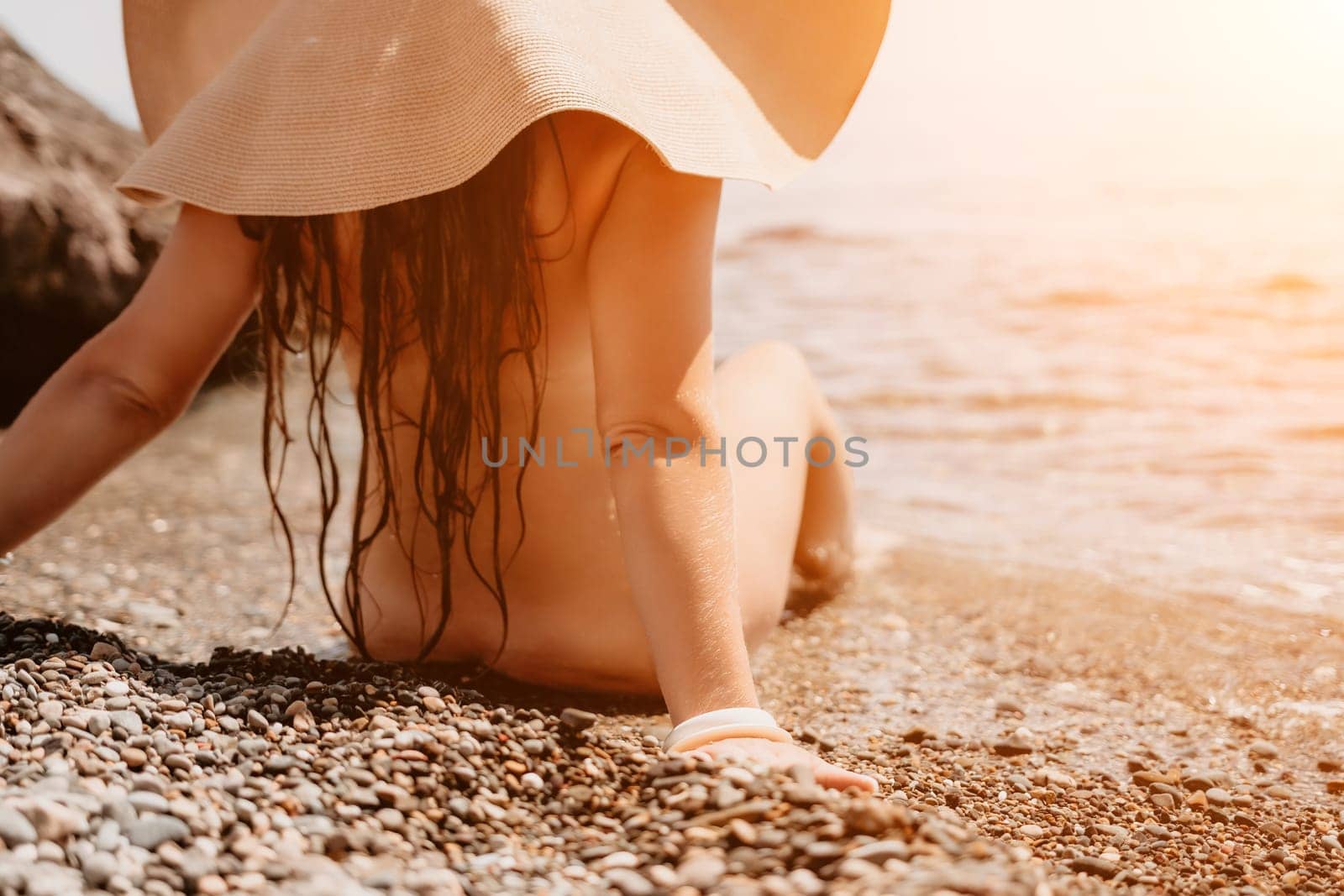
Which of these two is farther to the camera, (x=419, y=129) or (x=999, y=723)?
(x=999, y=723)

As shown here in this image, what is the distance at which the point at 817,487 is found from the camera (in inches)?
120

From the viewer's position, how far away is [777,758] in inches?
56.4

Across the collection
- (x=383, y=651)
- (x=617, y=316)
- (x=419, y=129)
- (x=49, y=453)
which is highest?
(x=419, y=129)

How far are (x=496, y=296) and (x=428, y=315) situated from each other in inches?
4.4

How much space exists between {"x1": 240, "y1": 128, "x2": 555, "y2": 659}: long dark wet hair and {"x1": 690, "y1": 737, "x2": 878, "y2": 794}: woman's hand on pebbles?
58 cm

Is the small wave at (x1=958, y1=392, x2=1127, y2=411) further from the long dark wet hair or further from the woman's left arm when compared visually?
the woman's left arm

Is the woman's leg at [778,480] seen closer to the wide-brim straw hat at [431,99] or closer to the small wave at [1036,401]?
the wide-brim straw hat at [431,99]

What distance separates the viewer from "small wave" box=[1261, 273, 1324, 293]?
7.53 m

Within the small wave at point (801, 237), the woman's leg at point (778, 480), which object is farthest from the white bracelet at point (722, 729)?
the small wave at point (801, 237)

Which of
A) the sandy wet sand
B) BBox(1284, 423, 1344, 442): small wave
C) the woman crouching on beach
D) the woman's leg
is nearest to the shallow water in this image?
BBox(1284, 423, 1344, 442): small wave

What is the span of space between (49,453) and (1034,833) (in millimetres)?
1691

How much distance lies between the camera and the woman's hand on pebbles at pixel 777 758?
1.39 m

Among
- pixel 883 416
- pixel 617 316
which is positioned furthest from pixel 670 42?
pixel 883 416

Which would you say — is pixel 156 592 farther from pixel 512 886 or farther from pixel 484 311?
pixel 512 886
